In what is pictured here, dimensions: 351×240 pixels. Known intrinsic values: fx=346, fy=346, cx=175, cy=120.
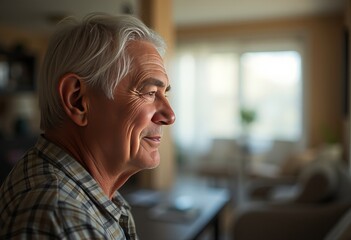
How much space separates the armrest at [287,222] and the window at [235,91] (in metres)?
3.22

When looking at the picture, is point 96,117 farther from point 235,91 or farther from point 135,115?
point 235,91

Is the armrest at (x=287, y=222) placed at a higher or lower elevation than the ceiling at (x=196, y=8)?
lower

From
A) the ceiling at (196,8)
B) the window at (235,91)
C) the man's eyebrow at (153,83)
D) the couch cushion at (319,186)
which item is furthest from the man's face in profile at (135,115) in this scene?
the window at (235,91)

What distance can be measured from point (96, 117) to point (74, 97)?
0.06 metres

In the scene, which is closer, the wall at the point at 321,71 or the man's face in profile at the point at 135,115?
the man's face in profile at the point at 135,115

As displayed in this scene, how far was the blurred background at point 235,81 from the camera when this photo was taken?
479 centimetres

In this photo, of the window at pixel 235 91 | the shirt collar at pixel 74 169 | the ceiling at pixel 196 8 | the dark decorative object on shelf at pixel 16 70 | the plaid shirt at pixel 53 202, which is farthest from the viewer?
the dark decorative object on shelf at pixel 16 70

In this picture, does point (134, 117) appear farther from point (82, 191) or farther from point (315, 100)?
point (315, 100)

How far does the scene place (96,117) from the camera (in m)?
0.66

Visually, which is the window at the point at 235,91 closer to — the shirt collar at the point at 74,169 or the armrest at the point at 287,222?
the armrest at the point at 287,222

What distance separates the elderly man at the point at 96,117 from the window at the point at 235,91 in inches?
188

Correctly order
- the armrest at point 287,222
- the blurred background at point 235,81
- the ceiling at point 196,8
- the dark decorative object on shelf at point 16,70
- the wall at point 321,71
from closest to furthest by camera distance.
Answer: the armrest at point 287,222 → the ceiling at point 196,8 → the blurred background at point 235,81 → the wall at point 321,71 → the dark decorative object on shelf at point 16,70

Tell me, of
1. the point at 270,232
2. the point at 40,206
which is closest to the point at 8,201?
the point at 40,206

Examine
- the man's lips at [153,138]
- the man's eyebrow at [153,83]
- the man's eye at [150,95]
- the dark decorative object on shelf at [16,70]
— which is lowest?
the man's lips at [153,138]
